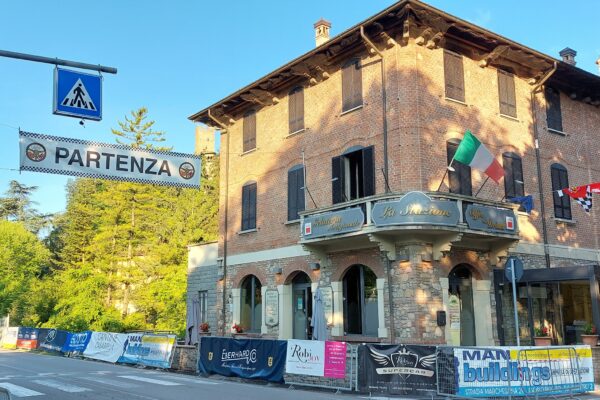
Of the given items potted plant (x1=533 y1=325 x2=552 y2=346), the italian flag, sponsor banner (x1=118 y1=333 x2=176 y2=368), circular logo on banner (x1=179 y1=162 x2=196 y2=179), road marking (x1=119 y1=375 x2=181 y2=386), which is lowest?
road marking (x1=119 y1=375 x2=181 y2=386)

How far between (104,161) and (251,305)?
1290 cm

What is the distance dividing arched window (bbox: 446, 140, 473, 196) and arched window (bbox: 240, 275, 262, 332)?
8904 mm

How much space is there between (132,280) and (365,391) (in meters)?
33.3

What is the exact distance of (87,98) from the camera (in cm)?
934

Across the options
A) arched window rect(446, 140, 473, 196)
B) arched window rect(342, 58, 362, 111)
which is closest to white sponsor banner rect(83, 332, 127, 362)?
arched window rect(342, 58, 362, 111)

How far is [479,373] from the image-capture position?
40.0 feet

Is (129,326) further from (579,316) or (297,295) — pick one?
(579,316)

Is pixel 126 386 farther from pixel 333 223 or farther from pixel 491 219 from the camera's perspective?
pixel 491 219

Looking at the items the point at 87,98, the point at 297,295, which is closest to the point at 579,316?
the point at 297,295

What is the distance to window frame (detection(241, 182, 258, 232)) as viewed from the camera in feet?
75.3

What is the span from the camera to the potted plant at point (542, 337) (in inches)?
654

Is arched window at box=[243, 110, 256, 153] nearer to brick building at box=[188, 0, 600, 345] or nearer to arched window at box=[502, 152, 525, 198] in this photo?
brick building at box=[188, 0, 600, 345]

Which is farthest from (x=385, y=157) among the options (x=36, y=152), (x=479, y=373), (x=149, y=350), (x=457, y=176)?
(x=149, y=350)

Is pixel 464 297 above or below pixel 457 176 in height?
below
